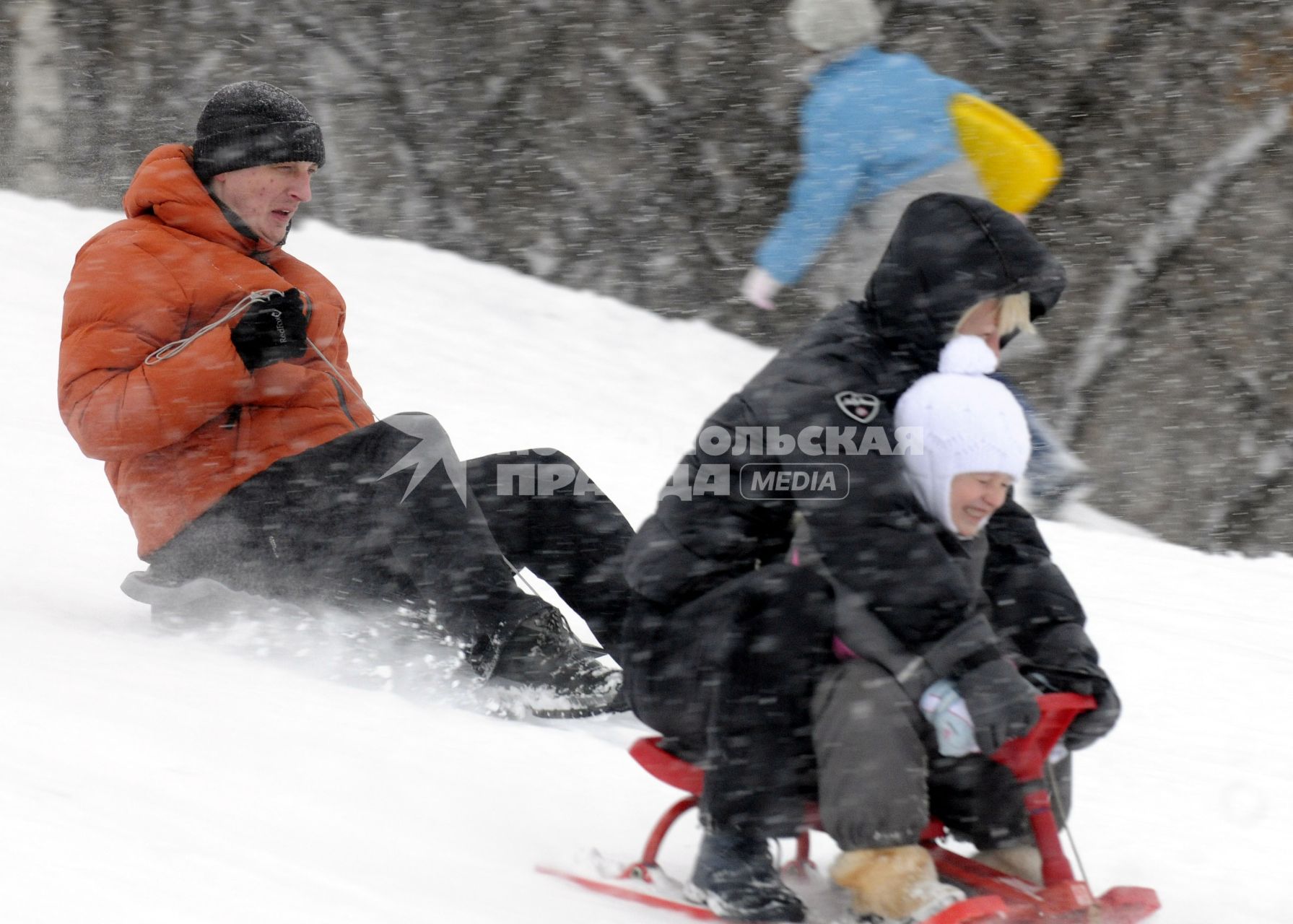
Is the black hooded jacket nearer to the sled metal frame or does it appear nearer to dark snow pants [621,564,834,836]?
dark snow pants [621,564,834,836]

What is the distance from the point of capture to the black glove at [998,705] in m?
1.51

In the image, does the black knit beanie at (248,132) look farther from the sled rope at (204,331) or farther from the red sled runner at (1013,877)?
the red sled runner at (1013,877)

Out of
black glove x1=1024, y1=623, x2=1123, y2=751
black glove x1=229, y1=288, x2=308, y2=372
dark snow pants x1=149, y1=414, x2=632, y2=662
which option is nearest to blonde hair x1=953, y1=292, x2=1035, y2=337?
black glove x1=1024, y1=623, x2=1123, y2=751

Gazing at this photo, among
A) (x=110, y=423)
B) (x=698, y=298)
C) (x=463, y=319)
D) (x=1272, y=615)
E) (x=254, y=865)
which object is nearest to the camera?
(x=254, y=865)

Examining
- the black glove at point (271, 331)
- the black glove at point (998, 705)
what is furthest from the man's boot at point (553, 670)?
the black glove at point (998, 705)

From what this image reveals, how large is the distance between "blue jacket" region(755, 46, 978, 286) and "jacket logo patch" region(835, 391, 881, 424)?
7.56 feet

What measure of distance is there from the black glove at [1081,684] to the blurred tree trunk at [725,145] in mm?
4987

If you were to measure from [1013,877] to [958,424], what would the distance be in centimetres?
55

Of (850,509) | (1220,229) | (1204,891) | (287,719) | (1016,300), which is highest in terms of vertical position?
(1016,300)

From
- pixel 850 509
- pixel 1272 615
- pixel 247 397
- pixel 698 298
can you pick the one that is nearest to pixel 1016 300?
pixel 850 509

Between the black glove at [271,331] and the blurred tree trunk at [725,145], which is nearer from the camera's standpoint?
the black glove at [271,331]

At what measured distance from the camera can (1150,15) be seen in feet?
21.3

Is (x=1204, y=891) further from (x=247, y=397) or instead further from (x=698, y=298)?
(x=698, y=298)

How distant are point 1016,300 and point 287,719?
3.82 feet
